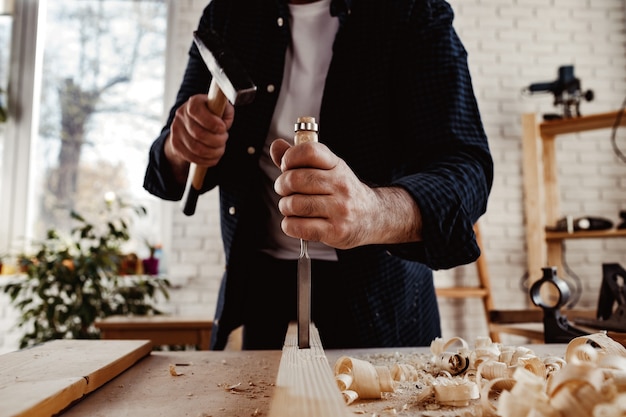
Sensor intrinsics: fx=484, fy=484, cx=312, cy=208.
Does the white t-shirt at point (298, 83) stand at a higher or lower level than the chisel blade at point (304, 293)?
higher

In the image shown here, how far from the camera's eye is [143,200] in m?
3.12

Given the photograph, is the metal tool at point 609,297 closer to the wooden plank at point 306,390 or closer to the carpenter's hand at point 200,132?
the wooden plank at point 306,390

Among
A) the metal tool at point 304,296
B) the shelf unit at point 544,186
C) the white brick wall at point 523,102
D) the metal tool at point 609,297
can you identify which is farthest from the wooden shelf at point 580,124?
the metal tool at point 304,296

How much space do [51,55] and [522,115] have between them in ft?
10.1

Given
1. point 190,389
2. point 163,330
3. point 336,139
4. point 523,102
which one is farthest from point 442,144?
point 523,102

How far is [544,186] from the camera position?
9.98ft

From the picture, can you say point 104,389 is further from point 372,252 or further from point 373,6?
point 373,6

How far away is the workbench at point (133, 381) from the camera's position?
0.55 m

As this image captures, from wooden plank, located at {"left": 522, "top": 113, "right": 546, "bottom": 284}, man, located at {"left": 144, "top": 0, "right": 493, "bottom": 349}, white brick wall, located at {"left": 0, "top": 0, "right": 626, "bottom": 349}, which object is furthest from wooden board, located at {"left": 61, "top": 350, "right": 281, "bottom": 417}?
wooden plank, located at {"left": 522, "top": 113, "right": 546, "bottom": 284}

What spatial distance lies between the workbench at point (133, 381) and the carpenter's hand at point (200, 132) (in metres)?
0.36

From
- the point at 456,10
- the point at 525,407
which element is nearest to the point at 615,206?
the point at 456,10

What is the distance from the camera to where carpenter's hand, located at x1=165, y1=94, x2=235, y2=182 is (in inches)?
35.3

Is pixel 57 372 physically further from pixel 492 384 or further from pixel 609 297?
pixel 609 297

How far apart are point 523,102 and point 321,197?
3.04 meters
